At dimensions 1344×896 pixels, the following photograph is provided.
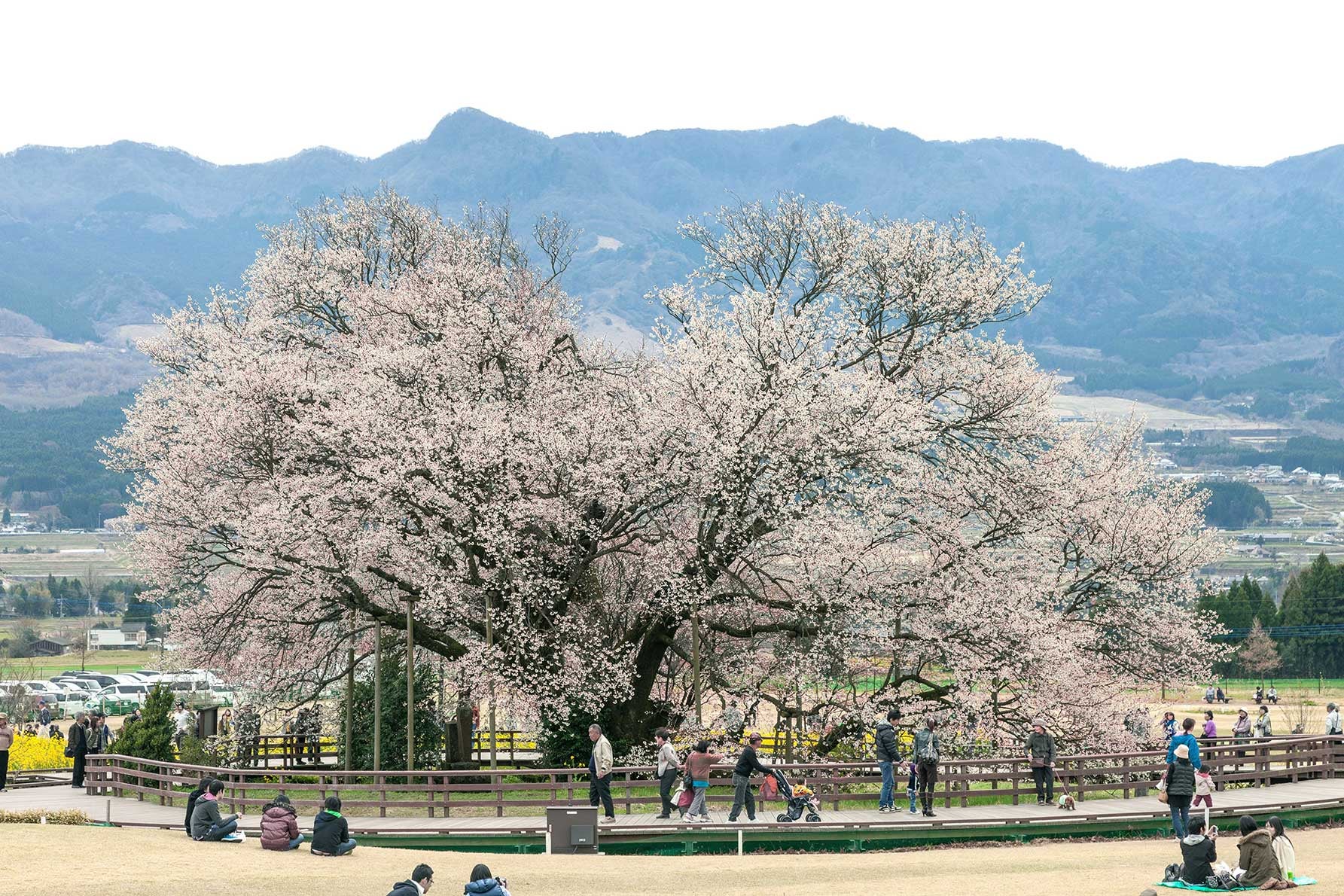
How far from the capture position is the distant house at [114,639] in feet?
526

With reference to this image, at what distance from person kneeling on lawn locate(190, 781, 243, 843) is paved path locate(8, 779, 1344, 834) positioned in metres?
2.16

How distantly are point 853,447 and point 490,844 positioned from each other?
14276 millimetres

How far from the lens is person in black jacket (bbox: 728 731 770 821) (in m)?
29.3

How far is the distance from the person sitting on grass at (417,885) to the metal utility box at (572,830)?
8.02m

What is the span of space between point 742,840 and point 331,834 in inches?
340

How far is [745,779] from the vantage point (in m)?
29.6

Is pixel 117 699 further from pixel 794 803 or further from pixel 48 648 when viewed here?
pixel 48 648

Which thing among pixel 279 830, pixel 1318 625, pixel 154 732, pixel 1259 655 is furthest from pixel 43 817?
pixel 1318 625

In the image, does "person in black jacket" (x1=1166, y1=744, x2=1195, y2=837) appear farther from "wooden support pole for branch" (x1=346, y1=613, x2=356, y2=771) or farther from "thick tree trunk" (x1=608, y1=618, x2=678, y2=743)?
"wooden support pole for branch" (x1=346, y1=613, x2=356, y2=771)

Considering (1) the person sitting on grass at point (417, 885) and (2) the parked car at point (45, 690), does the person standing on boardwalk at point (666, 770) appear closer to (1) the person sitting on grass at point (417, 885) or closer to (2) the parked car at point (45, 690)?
(1) the person sitting on grass at point (417, 885)

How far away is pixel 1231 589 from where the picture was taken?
12281 cm

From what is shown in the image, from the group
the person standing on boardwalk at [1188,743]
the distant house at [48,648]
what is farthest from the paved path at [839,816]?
the distant house at [48,648]

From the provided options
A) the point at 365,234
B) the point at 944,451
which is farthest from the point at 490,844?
the point at 365,234

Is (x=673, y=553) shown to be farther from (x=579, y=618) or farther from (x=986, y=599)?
(x=986, y=599)
